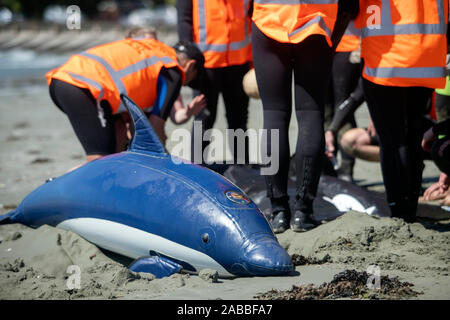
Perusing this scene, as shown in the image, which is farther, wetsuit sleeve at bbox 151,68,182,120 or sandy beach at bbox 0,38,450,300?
wetsuit sleeve at bbox 151,68,182,120

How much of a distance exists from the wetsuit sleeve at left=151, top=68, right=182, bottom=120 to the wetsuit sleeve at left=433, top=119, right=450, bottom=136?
6.01 ft

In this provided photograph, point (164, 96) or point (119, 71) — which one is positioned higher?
point (119, 71)

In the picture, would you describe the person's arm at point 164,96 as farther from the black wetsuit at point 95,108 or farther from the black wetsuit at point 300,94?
the black wetsuit at point 300,94

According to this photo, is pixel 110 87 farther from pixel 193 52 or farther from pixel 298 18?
pixel 298 18

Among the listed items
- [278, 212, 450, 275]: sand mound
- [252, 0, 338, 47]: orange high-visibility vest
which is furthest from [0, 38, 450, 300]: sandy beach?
[252, 0, 338, 47]: orange high-visibility vest

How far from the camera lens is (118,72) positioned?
15.1 ft

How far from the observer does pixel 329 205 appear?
455 centimetres

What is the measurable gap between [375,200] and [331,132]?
101 cm

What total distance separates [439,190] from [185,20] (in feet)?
7.82

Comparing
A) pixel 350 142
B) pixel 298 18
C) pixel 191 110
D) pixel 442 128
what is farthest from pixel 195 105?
pixel 442 128

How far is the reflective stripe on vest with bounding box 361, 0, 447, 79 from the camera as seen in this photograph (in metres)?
3.75

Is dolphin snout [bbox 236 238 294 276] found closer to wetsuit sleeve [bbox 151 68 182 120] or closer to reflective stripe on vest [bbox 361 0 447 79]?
reflective stripe on vest [bbox 361 0 447 79]

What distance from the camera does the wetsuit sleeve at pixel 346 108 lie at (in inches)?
212
